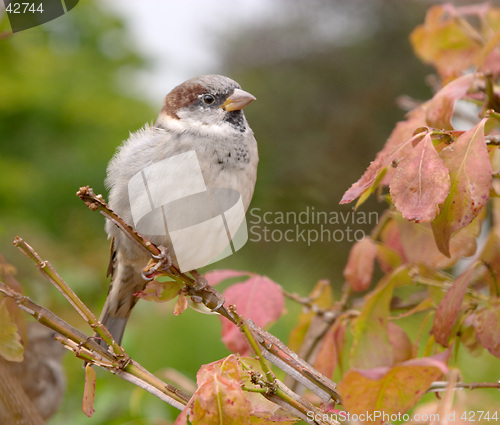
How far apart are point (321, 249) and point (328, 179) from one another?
0.97ft

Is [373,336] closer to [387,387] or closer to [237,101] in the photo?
[387,387]

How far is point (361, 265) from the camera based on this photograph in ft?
2.71

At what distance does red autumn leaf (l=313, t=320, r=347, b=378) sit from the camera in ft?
2.50

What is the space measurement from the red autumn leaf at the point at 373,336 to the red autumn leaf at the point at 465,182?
175mm

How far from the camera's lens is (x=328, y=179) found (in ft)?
7.63

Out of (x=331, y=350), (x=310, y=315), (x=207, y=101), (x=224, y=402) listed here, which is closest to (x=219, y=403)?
(x=224, y=402)

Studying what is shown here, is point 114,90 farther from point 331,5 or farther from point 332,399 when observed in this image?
point 332,399

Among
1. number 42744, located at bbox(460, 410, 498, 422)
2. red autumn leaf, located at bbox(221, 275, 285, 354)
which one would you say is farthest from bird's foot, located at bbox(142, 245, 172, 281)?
number 42744, located at bbox(460, 410, 498, 422)

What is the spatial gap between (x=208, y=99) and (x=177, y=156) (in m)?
0.18

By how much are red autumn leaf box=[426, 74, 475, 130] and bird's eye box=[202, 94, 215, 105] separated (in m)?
0.47

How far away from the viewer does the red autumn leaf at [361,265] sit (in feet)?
2.70

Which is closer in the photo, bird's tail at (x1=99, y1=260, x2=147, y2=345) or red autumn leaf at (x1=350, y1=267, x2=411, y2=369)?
red autumn leaf at (x1=350, y1=267, x2=411, y2=369)

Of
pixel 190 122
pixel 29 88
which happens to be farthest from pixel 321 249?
pixel 29 88

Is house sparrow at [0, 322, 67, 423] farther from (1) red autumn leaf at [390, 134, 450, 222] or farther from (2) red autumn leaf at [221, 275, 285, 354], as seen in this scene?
(1) red autumn leaf at [390, 134, 450, 222]
